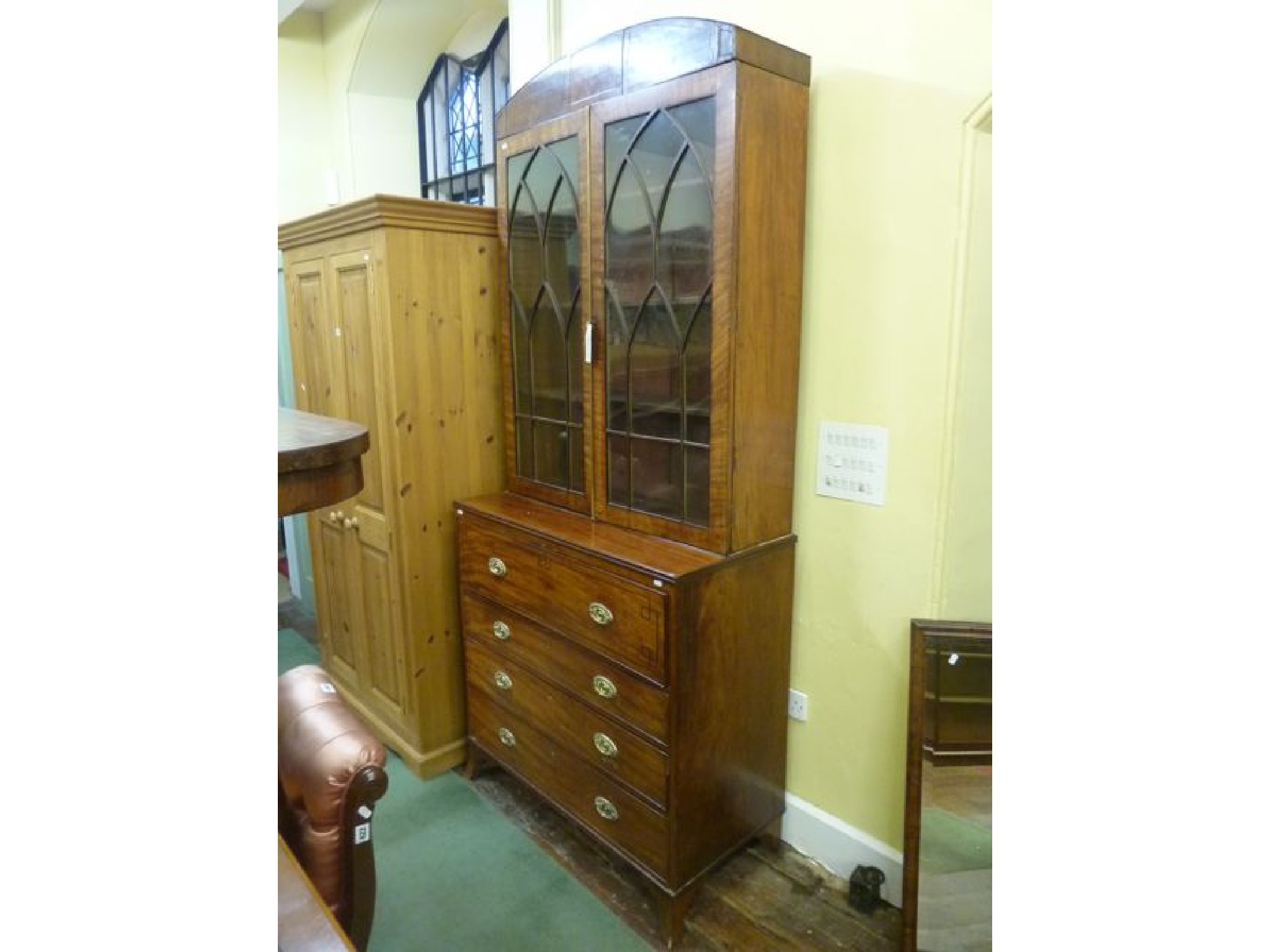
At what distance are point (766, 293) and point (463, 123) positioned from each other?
238cm

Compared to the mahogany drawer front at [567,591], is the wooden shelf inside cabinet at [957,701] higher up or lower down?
lower down

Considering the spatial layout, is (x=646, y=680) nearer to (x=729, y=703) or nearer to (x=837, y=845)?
(x=729, y=703)

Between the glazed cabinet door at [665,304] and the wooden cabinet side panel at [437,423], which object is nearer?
the glazed cabinet door at [665,304]

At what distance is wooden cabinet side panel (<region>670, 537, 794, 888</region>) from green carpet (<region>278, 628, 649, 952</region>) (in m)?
0.31

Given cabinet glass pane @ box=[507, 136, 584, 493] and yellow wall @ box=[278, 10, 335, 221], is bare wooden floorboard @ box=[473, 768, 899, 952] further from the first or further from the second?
yellow wall @ box=[278, 10, 335, 221]

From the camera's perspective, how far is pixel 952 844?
1.60 m

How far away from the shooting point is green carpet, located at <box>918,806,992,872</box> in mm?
1577

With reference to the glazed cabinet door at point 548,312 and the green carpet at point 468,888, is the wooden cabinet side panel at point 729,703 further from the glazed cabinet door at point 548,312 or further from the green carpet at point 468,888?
the glazed cabinet door at point 548,312

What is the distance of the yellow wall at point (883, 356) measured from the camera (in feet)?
5.02

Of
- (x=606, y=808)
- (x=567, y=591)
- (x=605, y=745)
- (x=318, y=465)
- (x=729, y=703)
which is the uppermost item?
(x=318, y=465)

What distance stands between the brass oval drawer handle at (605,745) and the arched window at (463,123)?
2158 millimetres

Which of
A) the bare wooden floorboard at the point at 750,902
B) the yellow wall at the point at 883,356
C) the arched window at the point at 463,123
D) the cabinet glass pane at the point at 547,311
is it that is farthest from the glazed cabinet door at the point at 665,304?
the arched window at the point at 463,123

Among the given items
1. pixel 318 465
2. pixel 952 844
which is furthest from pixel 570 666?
pixel 318 465
